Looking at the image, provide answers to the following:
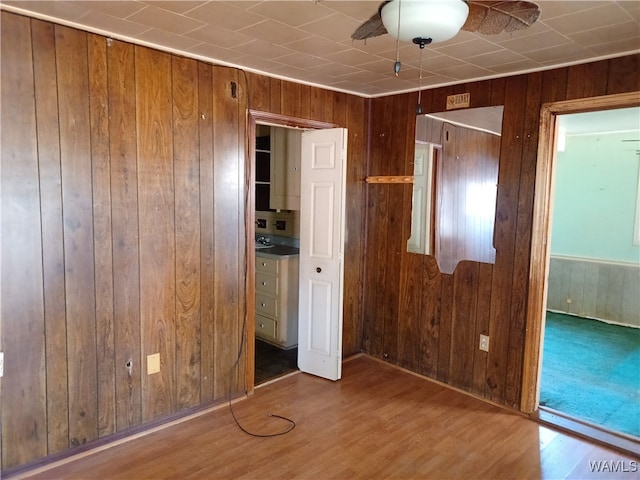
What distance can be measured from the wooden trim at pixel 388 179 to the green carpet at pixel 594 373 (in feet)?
6.39

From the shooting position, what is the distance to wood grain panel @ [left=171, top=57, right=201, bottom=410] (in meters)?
2.74

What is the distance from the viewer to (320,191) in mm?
3521

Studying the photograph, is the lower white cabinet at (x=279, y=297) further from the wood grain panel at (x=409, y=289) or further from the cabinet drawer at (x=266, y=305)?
the wood grain panel at (x=409, y=289)

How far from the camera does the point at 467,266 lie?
11.0ft

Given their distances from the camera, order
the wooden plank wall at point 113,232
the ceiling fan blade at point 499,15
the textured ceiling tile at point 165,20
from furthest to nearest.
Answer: the wooden plank wall at point 113,232 → the textured ceiling tile at point 165,20 → the ceiling fan blade at point 499,15

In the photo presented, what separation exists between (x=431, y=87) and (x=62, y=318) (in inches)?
117

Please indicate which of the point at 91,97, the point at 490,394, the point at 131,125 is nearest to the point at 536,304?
the point at 490,394

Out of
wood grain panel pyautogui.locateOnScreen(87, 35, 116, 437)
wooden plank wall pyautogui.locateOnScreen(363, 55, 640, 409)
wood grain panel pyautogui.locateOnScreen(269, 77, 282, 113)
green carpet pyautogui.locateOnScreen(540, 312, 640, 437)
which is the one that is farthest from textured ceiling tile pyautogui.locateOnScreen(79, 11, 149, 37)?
green carpet pyautogui.locateOnScreen(540, 312, 640, 437)

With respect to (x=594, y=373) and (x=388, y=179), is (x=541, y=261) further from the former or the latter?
(x=594, y=373)

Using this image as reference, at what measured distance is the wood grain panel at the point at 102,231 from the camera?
2.41 meters

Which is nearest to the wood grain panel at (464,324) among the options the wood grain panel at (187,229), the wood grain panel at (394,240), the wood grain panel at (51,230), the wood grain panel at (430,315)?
the wood grain panel at (430,315)

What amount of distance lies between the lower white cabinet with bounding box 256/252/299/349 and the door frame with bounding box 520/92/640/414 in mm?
2083

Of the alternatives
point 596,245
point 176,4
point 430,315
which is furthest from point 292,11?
point 596,245

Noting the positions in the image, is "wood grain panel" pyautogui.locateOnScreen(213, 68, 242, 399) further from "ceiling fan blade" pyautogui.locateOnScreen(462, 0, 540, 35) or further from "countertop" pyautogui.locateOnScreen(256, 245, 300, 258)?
"ceiling fan blade" pyautogui.locateOnScreen(462, 0, 540, 35)
